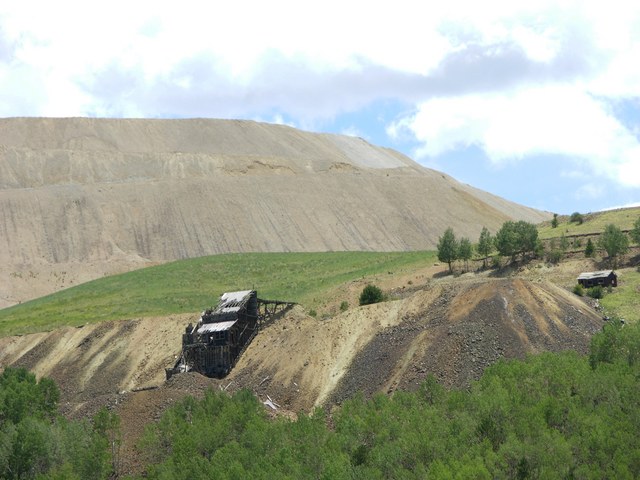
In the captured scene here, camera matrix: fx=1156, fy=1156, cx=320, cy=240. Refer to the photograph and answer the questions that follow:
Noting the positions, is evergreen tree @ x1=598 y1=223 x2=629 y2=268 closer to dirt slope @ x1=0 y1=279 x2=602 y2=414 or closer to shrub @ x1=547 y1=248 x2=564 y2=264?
shrub @ x1=547 y1=248 x2=564 y2=264

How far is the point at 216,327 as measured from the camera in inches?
2960

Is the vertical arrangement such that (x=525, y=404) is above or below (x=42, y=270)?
below

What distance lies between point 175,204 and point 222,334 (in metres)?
72.3

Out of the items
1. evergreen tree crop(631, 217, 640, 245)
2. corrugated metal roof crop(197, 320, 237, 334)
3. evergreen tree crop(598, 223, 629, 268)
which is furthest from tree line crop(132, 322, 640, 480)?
evergreen tree crop(631, 217, 640, 245)

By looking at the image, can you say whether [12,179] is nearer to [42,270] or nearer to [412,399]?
A: [42,270]

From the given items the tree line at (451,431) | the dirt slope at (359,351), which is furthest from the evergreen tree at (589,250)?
the tree line at (451,431)

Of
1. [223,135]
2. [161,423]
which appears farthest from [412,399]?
[223,135]

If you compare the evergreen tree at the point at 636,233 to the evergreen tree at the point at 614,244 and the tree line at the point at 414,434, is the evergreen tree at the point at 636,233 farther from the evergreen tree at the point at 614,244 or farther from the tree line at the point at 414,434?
the tree line at the point at 414,434

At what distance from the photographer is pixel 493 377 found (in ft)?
179

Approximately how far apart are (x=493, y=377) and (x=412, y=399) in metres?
4.03

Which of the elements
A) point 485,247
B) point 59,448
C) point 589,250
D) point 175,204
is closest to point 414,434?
point 59,448

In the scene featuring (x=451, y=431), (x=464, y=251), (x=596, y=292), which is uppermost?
(x=464, y=251)

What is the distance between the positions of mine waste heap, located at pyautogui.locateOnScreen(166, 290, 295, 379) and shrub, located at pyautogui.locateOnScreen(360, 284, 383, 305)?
5.06 m

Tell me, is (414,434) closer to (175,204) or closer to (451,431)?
(451,431)
